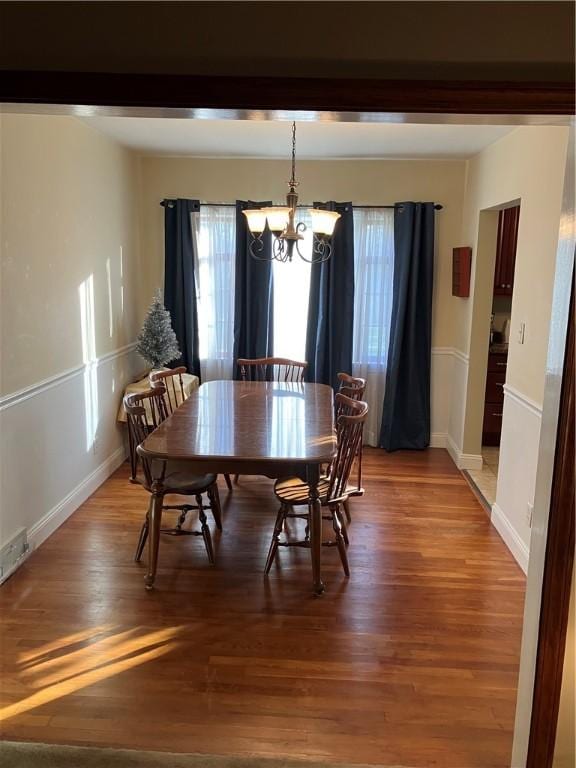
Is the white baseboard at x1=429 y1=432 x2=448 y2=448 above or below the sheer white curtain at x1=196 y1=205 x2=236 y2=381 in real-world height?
below

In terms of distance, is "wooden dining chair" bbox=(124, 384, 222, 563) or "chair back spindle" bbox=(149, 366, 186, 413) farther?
"chair back spindle" bbox=(149, 366, 186, 413)

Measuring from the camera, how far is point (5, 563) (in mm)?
2898

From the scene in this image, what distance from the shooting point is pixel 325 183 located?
16.5ft

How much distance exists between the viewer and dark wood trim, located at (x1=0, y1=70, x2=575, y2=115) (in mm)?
1490

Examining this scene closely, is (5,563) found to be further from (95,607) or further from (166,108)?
(166,108)

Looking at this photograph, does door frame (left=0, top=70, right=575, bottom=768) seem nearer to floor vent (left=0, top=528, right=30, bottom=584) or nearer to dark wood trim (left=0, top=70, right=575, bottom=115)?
dark wood trim (left=0, top=70, right=575, bottom=115)

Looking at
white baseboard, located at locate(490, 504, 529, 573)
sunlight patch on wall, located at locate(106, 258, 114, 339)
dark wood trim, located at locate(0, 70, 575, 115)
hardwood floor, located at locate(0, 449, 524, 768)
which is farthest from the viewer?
sunlight patch on wall, located at locate(106, 258, 114, 339)

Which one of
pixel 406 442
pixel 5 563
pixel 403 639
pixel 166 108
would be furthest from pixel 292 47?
pixel 406 442

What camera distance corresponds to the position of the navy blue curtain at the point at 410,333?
4.92m

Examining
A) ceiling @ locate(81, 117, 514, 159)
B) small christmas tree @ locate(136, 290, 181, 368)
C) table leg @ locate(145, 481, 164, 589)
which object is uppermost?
ceiling @ locate(81, 117, 514, 159)

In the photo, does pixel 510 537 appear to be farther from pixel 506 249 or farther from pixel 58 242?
pixel 58 242

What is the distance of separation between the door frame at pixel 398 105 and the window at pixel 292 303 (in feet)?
11.7

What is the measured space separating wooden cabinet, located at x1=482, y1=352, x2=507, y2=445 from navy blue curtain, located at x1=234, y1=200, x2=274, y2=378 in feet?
6.71

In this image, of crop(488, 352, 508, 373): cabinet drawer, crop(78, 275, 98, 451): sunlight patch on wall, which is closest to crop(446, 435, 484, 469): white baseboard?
crop(488, 352, 508, 373): cabinet drawer
